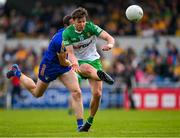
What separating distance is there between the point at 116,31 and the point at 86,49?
67.0 ft

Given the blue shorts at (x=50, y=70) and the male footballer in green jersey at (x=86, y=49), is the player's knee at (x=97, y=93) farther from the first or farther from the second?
the blue shorts at (x=50, y=70)

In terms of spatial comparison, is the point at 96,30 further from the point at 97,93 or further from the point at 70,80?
the point at 97,93

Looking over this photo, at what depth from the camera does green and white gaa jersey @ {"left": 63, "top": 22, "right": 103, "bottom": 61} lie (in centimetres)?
1572

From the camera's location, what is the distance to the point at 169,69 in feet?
113

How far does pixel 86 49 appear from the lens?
16.1 m

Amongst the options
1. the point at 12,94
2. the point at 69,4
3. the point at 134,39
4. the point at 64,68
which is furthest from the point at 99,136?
the point at 69,4

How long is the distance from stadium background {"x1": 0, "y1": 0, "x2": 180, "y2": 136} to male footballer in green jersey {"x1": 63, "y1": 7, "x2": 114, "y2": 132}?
1643cm

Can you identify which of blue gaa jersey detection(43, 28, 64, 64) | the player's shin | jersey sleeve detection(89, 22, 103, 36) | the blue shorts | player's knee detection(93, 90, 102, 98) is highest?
jersey sleeve detection(89, 22, 103, 36)

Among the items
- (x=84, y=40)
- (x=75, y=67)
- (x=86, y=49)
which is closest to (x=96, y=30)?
(x=84, y=40)

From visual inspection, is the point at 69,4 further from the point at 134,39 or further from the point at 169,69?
the point at 169,69

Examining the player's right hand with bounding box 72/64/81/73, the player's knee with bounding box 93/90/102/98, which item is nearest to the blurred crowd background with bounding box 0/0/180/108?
the player's knee with bounding box 93/90/102/98

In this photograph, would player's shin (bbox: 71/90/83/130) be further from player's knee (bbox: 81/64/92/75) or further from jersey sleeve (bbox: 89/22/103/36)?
jersey sleeve (bbox: 89/22/103/36)

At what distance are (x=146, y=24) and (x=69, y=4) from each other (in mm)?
4590

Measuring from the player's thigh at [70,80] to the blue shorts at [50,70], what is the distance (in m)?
0.09
